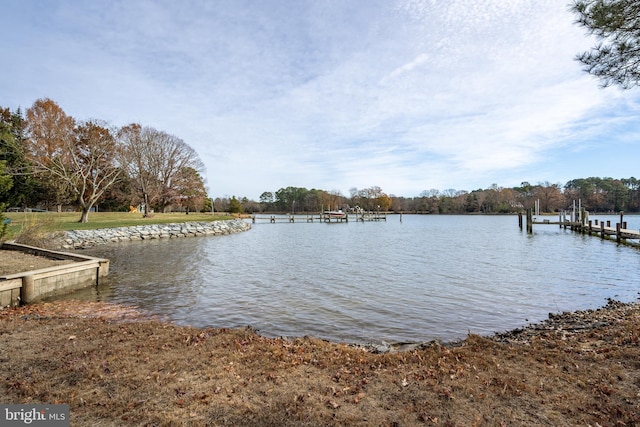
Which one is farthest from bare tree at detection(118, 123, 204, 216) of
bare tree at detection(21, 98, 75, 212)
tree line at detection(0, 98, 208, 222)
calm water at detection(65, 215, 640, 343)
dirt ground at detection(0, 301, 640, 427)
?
dirt ground at detection(0, 301, 640, 427)

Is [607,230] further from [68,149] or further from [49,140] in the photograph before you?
[49,140]

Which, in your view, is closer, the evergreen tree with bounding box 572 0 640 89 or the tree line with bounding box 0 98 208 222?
the evergreen tree with bounding box 572 0 640 89

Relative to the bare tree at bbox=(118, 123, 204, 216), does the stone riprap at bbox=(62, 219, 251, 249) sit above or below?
below

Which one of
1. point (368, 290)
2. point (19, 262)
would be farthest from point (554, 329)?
point (19, 262)

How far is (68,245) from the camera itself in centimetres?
2038

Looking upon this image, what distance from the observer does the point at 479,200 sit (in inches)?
4382

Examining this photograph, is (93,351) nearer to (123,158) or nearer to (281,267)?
(281,267)

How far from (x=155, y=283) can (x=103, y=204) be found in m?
44.9

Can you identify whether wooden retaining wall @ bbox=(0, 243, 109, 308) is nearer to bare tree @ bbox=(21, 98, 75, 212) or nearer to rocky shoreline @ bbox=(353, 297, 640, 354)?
rocky shoreline @ bbox=(353, 297, 640, 354)

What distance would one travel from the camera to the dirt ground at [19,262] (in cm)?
955

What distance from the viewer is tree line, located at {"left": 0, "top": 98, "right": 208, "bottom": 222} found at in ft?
98.2

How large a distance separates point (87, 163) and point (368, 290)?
1450 inches

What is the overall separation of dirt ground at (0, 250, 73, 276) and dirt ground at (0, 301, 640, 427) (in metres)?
4.37

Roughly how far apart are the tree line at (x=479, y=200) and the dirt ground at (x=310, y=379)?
7215 cm
